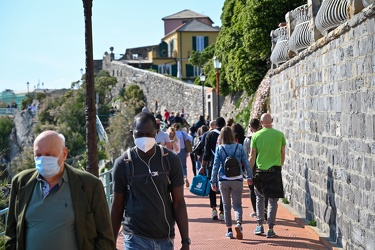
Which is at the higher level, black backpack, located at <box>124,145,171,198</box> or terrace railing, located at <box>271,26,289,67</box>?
terrace railing, located at <box>271,26,289,67</box>

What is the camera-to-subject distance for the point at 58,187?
416 cm

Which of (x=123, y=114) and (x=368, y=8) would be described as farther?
(x=123, y=114)

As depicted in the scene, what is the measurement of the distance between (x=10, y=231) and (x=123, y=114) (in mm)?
29625

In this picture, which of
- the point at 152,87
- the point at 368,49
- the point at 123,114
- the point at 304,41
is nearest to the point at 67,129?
A: the point at 123,114

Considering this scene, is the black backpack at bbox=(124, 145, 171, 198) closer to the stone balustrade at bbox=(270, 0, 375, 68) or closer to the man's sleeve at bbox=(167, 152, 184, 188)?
the man's sleeve at bbox=(167, 152, 184, 188)

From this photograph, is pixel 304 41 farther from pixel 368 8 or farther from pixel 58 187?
pixel 58 187

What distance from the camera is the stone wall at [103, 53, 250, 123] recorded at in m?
31.3

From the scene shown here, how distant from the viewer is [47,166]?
4.07 m

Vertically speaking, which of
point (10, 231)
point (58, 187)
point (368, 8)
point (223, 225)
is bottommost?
point (223, 225)

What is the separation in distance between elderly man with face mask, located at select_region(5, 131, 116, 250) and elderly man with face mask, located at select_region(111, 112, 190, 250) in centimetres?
82

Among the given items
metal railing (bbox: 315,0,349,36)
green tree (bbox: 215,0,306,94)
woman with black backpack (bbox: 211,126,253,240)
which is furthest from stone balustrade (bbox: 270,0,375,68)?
green tree (bbox: 215,0,306,94)

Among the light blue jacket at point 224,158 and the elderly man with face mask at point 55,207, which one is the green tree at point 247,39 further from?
the elderly man with face mask at point 55,207

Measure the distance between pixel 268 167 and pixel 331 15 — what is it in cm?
232

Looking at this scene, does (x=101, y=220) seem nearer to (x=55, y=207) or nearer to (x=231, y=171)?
(x=55, y=207)
